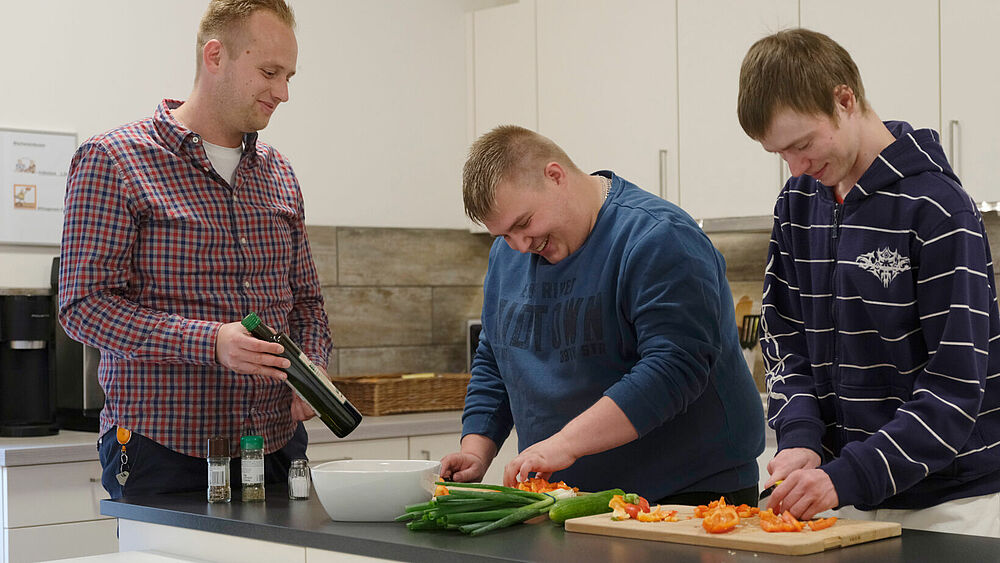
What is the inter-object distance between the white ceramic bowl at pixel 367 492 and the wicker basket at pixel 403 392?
6.21ft

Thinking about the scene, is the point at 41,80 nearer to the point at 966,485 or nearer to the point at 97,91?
the point at 97,91

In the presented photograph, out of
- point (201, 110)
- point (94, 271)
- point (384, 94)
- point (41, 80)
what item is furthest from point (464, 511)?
point (384, 94)

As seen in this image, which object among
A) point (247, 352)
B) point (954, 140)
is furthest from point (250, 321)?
point (954, 140)

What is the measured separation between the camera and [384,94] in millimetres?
4223

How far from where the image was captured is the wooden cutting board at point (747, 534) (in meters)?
1.37

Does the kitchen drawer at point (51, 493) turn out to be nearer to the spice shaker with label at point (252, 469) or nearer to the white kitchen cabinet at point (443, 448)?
the white kitchen cabinet at point (443, 448)

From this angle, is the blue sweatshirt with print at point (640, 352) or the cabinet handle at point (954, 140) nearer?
the blue sweatshirt with print at point (640, 352)

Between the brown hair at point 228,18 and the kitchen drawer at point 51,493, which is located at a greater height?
the brown hair at point 228,18

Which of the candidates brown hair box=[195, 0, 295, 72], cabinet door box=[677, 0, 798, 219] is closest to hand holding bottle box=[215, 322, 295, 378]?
brown hair box=[195, 0, 295, 72]

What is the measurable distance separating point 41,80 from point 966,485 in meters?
2.83

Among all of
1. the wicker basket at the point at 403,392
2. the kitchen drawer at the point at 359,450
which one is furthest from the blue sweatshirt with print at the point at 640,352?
the wicker basket at the point at 403,392

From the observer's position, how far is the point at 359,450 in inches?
133

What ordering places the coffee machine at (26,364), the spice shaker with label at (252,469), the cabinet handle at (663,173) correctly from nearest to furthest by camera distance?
the spice shaker with label at (252,469), the coffee machine at (26,364), the cabinet handle at (663,173)

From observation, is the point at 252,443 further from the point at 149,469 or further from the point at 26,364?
the point at 26,364
